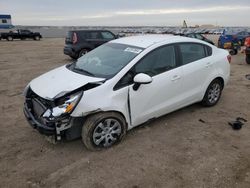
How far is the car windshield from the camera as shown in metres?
3.90

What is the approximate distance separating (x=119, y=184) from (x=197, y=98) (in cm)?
267

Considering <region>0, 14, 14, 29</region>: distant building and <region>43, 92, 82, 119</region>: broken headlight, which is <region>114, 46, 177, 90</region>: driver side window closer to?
<region>43, 92, 82, 119</region>: broken headlight

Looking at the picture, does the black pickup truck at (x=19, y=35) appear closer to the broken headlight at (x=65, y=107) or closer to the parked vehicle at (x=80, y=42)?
the parked vehicle at (x=80, y=42)

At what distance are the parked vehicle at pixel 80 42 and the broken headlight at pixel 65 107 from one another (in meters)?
9.07

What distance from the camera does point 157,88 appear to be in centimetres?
407

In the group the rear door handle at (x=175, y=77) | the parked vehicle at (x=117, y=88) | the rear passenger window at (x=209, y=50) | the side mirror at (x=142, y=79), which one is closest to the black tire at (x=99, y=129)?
the parked vehicle at (x=117, y=88)

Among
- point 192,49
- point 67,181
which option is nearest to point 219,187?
point 67,181

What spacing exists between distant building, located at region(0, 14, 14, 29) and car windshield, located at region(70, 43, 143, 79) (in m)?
39.5

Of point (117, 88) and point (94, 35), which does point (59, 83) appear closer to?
point (117, 88)

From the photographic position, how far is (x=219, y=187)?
2.96m

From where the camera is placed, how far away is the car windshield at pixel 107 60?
3.90 metres

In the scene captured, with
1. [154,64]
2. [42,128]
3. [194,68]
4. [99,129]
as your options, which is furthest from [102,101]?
[194,68]

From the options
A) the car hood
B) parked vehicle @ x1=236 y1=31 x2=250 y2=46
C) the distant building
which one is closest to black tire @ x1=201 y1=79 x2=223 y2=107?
the car hood

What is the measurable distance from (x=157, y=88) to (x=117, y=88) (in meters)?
0.78
